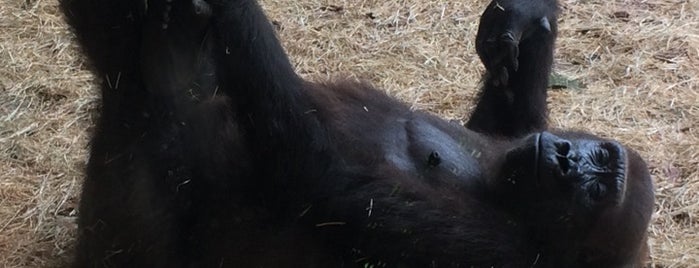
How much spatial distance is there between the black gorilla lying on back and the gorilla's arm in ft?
1.94

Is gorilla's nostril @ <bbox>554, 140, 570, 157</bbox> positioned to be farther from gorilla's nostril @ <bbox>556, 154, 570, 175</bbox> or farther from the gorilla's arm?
the gorilla's arm

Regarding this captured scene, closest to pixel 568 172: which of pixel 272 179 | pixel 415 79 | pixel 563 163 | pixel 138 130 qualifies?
pixel 563 163

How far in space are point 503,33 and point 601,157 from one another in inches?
24.4

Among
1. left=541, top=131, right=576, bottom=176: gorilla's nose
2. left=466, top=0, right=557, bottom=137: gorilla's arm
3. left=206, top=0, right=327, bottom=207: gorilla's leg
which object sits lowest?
left=466, top=0, right=557, bottom=137: gorilla's arm

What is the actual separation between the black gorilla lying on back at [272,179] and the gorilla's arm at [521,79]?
1.94 feet

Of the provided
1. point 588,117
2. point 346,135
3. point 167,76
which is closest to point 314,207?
point 346,135

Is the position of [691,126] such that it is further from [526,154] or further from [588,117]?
[526,154]

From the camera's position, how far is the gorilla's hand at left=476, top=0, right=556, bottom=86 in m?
3.33

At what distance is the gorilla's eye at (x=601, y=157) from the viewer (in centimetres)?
291

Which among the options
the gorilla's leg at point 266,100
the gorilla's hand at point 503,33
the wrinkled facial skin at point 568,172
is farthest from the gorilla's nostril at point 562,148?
the gorilla's leg at point 266,100

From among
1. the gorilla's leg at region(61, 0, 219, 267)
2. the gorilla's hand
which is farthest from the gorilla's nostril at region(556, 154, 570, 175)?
the gorilla's leg at region(61, 0, 219, 267)

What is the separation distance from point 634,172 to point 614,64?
188 centimetres

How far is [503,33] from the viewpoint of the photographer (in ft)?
11.0

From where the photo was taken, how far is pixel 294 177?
272 cm
